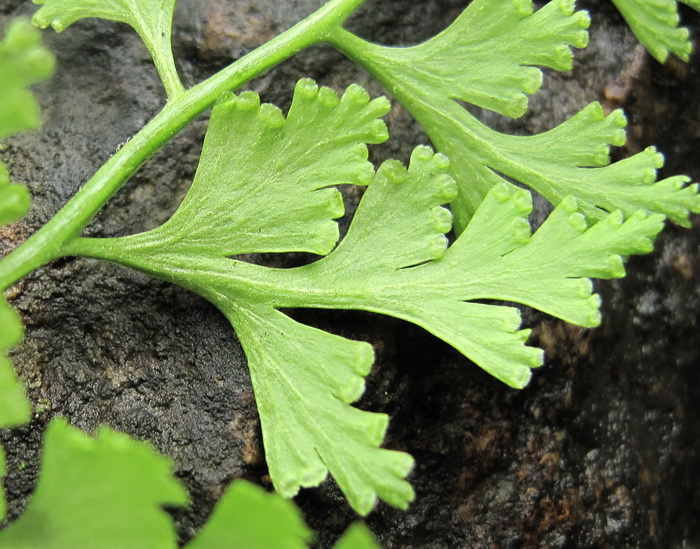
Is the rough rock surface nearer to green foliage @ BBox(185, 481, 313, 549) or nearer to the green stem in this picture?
the green stem

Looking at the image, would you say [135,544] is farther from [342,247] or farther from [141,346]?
[342,247]

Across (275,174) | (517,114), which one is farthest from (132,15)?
(517,114)

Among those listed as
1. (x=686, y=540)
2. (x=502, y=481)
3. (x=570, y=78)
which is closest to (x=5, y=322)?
(x=502, y=481)

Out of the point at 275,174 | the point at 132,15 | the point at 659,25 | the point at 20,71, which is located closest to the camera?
the point at 20,71

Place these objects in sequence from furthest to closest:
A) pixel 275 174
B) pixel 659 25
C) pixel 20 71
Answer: pixel 659 25, pixel 275 174, pixel 20 71

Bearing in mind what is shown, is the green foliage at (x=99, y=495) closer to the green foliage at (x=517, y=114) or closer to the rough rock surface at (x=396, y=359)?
the rough rock surface at (x=396, y=359)

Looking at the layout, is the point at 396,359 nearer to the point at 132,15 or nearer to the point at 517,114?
the point at 517,114

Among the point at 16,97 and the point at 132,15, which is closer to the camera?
the point at 16,97
